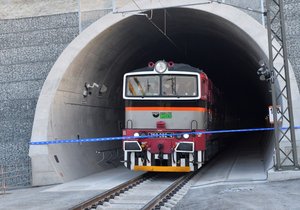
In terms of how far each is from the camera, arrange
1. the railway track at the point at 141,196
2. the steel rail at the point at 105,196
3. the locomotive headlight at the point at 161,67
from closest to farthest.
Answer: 1. the steel rail at the point at 105,196
2. the railway track at the point at 141,196
3. the locomotive headlight at the point at 161,67

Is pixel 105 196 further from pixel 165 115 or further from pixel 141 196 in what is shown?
pixel 165 115

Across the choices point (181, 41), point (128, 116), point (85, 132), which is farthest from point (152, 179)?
point (181, 41)

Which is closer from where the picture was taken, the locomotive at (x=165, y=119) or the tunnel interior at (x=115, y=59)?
the locomotive at (x=165, y=119)

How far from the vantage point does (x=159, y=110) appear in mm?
14508

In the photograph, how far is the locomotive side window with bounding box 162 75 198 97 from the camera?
1450 centimetres

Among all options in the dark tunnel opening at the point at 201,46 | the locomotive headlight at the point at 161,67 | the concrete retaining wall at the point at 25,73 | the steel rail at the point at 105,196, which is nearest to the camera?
the steel rail at the point at 105,196

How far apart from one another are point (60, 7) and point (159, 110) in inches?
226

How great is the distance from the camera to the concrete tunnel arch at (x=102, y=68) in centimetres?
1437

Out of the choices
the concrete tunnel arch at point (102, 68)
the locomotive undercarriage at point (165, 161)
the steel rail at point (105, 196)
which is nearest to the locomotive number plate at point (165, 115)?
the locomotive undercarriage at point (165, 161)

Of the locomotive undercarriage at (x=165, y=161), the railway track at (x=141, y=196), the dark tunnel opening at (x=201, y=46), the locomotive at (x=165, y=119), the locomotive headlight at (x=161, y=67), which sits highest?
the dark tunnel opening at (x=201, y=46)

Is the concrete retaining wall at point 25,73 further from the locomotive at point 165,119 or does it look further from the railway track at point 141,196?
the railway track at point 141,196

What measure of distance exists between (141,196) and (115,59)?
8.09 metres

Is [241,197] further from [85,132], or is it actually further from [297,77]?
[85,132]

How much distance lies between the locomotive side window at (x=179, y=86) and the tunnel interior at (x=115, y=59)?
89.9 inches
